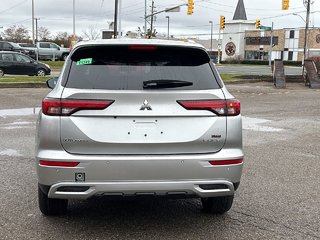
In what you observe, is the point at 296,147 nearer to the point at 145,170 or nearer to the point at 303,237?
the point at 303,237

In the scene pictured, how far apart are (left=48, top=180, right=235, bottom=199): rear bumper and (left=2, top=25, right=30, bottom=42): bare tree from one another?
3836 inches

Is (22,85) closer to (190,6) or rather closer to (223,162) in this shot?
(190,6)

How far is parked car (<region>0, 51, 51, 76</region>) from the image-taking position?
25.2 metres

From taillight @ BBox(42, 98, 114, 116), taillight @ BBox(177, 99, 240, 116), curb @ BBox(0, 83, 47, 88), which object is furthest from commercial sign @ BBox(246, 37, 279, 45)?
taillight @ BBox(42, 98, 114, 116)

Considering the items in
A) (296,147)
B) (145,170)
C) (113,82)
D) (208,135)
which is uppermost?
(113,82)

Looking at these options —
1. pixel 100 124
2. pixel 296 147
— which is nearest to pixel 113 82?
pixel 100 124

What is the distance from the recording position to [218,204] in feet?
14.9

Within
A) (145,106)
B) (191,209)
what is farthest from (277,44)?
(145,106)

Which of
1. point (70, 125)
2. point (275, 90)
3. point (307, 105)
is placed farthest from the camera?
point (275, 90)

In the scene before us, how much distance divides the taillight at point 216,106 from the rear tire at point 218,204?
3.29 ft

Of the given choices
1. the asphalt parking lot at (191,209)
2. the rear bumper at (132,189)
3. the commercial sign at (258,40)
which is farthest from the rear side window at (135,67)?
the commercial sign at (258,40)

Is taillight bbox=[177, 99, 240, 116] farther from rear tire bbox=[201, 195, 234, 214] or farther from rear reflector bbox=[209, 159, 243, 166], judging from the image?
rear tire bbox=[201, 195, 234, 214]

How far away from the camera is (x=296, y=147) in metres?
8.41

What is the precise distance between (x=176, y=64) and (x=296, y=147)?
5051 millimetres
